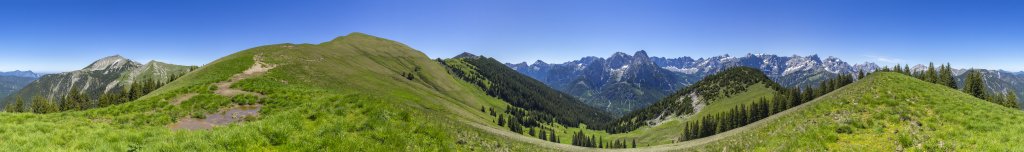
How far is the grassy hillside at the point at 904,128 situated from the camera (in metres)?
20.0

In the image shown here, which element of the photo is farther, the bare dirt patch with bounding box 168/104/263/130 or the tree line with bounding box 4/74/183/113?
the tree line with bounding box 4/74/183/113

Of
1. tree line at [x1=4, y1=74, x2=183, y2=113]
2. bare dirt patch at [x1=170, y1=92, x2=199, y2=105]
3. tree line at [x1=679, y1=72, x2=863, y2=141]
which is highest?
bare dirt patch at [x1=170, y1=92, x2=199, y2=105]

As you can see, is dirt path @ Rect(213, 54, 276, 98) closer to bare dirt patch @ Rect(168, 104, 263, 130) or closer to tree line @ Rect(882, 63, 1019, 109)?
bare dirt patch @ Rect(168, 104, 263, 130)

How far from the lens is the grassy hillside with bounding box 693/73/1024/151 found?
65.8ft

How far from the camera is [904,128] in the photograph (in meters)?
23.3

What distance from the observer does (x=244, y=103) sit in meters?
35.8

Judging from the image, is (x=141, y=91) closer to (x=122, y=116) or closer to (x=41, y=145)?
(x=122, y=116)

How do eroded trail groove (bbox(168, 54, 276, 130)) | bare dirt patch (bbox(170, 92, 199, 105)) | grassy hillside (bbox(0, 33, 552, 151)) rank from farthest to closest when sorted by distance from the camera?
bare dirt patch (bbox(170, 92, 199, 105)), eroded trail groove (bbox(168, 54, 276, 130)), grassy hillside (bbox(0, 33, 552, 151))

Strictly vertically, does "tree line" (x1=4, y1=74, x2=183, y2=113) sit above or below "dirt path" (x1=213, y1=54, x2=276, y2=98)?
below

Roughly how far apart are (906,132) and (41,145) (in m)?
37.3

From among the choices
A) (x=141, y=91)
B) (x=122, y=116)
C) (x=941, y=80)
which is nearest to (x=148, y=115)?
(x=122, y=116)

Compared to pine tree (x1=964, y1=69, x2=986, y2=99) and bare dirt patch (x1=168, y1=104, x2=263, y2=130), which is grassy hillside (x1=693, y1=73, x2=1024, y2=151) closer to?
bare dirt patch (x1=168, y1=104, x2=263, y2=130)

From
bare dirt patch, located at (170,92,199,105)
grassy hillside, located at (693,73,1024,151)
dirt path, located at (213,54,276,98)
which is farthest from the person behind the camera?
dirt path, located at (213,54,276,98)

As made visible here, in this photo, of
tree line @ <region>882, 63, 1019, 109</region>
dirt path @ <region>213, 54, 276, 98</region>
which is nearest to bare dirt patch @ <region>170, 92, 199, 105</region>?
dirt path @ <region>213, 54, 276, 98</region>
